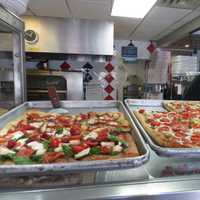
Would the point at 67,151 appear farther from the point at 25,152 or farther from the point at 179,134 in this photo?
the point at 179,134

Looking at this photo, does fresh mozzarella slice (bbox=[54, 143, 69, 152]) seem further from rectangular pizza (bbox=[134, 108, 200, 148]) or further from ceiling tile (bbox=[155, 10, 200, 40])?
ceiling tile (bbox=[155, 10, 200, 40])

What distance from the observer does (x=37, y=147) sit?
88 cm

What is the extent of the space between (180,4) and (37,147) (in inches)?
99.3

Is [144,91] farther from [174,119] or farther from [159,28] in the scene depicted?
[174,119]

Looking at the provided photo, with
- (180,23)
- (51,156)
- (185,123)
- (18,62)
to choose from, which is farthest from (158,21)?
(51,156)

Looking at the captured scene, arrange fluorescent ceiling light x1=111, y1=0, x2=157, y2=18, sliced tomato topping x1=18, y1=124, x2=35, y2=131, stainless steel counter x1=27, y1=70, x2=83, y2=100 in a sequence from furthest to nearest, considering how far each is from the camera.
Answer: stainless steel counter x1=27, y1=70, x2=83, y2=100 < fluorescent ceiling light x1=111, y1=0, x2=157, y2=18 < sliced tomato topping x1=18, y1=124, x2=35, y2=131

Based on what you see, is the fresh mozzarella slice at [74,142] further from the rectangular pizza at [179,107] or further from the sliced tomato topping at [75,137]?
the rectangular pizza at [179,107]

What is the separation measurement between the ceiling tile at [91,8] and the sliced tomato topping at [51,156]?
220cm

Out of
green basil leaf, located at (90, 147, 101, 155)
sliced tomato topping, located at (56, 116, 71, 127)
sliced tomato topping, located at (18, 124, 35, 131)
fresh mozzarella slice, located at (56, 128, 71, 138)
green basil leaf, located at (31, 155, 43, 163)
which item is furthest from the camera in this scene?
sliced tomato topping, located at (56, 116, 71, 127)

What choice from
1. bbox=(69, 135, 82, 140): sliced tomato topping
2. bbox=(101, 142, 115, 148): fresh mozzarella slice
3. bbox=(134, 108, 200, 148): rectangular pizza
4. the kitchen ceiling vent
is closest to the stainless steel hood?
the kitchen ceiling vent

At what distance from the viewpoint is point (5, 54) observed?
323cm

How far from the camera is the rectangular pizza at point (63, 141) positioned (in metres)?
0.80

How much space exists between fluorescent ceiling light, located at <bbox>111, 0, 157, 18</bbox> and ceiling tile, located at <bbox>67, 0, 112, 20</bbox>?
0.10 m

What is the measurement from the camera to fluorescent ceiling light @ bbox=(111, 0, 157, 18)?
2.49m
